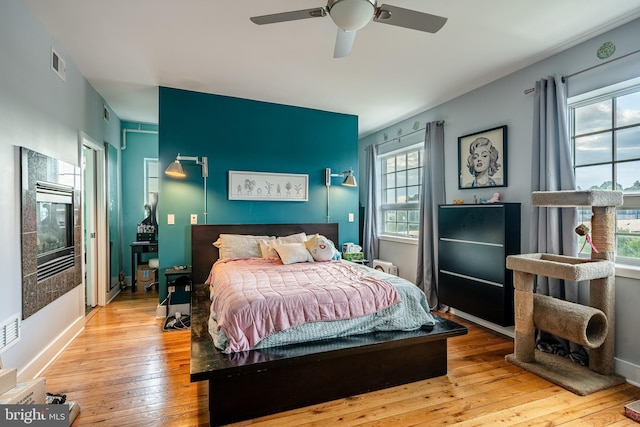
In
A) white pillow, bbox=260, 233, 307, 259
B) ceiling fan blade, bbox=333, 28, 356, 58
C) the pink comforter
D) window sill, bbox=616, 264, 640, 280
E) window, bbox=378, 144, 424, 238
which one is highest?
ceiling fan blade, bbox=333, 28, 356, 58

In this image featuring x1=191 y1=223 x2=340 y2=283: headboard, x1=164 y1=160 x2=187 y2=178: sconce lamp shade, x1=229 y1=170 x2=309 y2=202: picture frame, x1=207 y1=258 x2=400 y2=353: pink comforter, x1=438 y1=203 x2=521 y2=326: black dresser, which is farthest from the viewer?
x1=229 y1=170 x2=309 y2=202: picture frame

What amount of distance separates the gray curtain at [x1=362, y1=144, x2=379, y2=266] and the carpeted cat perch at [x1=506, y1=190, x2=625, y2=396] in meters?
2.87

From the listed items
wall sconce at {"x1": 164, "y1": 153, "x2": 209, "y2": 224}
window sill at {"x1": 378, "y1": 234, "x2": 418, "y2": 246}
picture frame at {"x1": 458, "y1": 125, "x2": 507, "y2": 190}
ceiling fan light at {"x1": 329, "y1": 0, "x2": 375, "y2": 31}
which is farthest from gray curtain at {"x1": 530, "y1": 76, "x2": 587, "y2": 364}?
wall sconce at {"x1": 164, "y1": 153, "x2": 209, "y2": 224}

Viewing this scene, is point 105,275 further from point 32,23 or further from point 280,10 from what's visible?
point 280,10

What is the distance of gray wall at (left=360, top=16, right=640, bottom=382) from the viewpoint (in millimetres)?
2393

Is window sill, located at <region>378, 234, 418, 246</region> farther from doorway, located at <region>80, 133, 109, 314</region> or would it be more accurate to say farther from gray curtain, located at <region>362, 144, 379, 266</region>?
doorway, located at <region>80, 133, 109, 314</region>

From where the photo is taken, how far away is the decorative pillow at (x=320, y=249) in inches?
142

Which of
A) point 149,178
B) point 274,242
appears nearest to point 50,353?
point 274,242

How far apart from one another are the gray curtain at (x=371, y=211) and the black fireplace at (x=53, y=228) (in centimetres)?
399

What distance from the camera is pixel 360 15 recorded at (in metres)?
1.77

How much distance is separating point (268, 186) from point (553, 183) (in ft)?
10.1

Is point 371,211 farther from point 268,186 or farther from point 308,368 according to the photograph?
point 308,368

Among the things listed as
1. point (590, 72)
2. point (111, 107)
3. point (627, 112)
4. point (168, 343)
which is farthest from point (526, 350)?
point (111, 107)

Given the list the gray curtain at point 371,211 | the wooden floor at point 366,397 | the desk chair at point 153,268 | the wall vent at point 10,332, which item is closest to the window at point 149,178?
the desk chair at point 153,268
